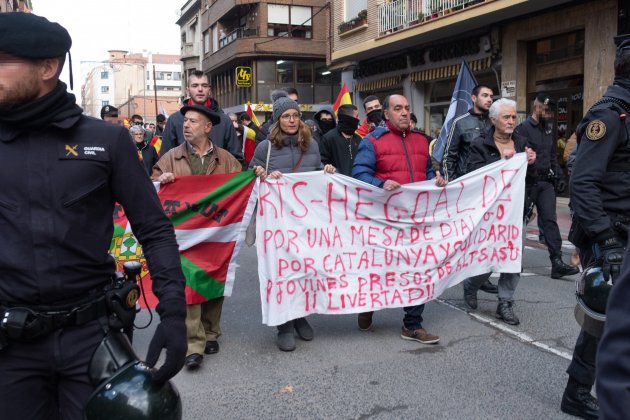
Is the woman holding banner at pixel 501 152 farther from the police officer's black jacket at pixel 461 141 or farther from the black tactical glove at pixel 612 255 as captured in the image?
the black tactical glove at pixel 612 255

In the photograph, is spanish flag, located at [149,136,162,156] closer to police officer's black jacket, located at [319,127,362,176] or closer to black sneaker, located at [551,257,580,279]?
police officer's black jacket, located at [319,127,362,176]

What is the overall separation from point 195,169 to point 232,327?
59.8 inches

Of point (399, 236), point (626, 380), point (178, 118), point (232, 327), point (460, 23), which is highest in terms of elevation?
point (460, 23)

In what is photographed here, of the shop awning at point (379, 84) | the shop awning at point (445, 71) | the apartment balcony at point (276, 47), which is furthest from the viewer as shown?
the apartment balcony at point (276, 47)

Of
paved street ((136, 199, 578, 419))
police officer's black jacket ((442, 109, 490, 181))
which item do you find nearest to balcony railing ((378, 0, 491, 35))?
police officer's black jacket ((442, 109, 490, 181))

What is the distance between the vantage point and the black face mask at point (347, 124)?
6.51 metres

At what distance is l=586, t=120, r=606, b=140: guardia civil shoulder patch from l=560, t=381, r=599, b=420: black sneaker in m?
1.39

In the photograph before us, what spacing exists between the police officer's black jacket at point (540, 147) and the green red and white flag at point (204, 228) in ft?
12.0

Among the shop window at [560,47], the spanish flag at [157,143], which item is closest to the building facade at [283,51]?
the shop window at [560,47]

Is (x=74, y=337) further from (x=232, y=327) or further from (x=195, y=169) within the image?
(x=232, y=327)

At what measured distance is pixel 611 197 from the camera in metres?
3.43

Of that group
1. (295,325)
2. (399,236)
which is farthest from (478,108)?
(295,325)

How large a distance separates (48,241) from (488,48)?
53.8ft

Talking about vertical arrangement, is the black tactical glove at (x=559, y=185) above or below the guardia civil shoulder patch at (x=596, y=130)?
below
